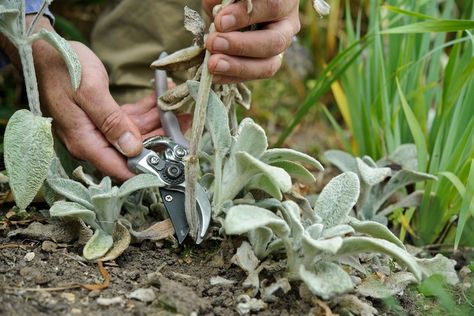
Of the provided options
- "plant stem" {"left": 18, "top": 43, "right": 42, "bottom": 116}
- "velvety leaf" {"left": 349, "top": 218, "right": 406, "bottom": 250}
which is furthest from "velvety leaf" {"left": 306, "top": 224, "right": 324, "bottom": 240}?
"plant stem" {"left": 18, "top": 43, "right": 42, "bottom": 116}

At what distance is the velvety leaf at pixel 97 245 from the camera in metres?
1.21

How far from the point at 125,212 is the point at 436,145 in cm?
78

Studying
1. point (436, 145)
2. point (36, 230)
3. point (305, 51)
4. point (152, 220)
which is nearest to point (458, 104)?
point (436, 145)

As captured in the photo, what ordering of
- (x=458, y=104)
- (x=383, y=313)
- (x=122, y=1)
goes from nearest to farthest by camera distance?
(x=383, y=313), (x=458, y=104), (x=122, y=1)

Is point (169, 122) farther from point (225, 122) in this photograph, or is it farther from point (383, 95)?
point (383, 95)

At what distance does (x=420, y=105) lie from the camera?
1821mm

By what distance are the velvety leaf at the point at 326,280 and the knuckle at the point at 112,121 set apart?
53 centimetres

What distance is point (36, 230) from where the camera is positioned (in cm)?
129

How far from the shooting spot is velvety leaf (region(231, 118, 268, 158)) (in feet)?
3.93

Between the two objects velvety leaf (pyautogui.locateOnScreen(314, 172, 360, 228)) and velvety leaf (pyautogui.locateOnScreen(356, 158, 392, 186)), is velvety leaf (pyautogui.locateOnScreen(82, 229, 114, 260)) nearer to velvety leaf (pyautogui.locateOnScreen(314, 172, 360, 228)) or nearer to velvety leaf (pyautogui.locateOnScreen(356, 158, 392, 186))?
velvety leaf (pyautogui.locateOnScreen(314, 172, 360, 228))

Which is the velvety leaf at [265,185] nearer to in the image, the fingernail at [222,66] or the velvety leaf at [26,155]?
the fingernail at [222,66]

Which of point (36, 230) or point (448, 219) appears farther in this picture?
point (448, 219)

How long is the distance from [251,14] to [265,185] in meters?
0.33

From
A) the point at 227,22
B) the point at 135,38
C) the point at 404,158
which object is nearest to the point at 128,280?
the point at 227,22
